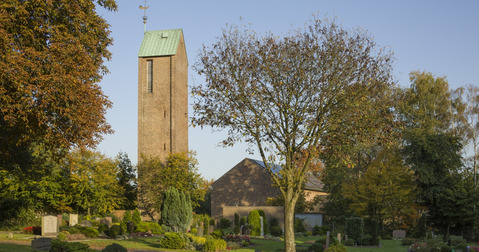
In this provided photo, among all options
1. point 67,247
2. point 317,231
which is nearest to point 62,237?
point 67,247

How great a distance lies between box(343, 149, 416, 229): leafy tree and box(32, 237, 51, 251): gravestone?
29.9 metres

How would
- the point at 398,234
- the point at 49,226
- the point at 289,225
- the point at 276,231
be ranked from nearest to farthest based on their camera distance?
1. the point at 289,225
2. the point at 49,226
3. the point at 398,234
4. the point at 276,231

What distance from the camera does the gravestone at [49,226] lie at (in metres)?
29.5

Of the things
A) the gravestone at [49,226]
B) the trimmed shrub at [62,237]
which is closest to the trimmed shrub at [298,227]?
the gravestone at [49,226]

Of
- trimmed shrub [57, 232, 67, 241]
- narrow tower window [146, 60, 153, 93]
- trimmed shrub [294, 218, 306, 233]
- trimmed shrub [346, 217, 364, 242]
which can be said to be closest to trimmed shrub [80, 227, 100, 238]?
trimmed shrub [57, 232, 67, 241]

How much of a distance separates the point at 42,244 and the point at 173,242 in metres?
9.78

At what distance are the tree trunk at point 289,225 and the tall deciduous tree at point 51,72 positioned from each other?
8944mm

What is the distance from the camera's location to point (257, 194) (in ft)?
194

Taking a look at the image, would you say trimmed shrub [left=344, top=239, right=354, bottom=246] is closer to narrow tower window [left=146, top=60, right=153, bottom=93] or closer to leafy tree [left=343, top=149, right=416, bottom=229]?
leafy tree [left=343, top=149, right=416, bottom=229]

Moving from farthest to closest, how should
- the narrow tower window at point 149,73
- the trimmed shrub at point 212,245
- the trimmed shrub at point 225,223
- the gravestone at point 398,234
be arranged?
the narrow tower window at point 149,73 → the trimmed shrub at point 225,223 → the gravestone at point 398,234 → the trimmed shrub at point 212,245

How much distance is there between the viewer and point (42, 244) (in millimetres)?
16516

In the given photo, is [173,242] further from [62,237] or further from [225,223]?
[225,223]

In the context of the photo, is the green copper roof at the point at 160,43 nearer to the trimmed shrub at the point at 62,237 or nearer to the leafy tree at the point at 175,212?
the leafy tree at the point at 175,212

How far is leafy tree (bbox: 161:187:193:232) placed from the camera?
131ft
